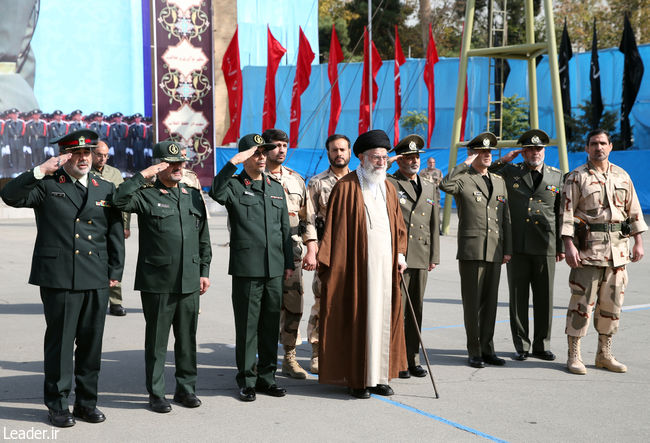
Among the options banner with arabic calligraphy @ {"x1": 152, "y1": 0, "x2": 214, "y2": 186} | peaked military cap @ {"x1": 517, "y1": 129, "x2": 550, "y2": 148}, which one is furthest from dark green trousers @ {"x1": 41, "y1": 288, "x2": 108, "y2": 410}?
banner with arabic calligraphy @ {"x1": 152, "y1": 0, "x2": 214, "y2": 186}

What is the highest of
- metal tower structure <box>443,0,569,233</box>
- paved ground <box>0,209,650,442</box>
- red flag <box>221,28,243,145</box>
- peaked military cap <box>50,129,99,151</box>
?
red flag <box>221,28,243,145</box>

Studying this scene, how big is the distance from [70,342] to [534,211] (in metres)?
4.43

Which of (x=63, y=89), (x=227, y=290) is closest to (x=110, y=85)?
(x=63, y=89)

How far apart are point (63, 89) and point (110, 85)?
6.61ft

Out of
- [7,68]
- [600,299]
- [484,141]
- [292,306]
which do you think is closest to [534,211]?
[484,141]

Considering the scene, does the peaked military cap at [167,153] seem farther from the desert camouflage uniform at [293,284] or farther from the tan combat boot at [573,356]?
the tan combat boot at [573,356]

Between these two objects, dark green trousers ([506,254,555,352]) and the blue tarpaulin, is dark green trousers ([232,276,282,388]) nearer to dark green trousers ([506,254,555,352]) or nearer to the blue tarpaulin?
dark green trousers ([506,254,555,352])

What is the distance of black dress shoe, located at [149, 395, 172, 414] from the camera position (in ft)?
17.4

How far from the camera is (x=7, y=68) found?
28.6m

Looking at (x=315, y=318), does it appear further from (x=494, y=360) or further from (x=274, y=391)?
(x=494, y=360)

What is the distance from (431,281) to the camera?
12.1 m

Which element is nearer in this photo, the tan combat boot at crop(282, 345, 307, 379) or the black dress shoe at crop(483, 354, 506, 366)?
the tan combat boot at crop(282, 345, 307, 379)

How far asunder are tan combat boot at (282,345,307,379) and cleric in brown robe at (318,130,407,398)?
23.7 inches

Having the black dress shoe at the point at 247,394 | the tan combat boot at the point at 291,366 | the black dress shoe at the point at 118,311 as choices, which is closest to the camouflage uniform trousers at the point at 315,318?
the tan combat boot at the point at 291,366
